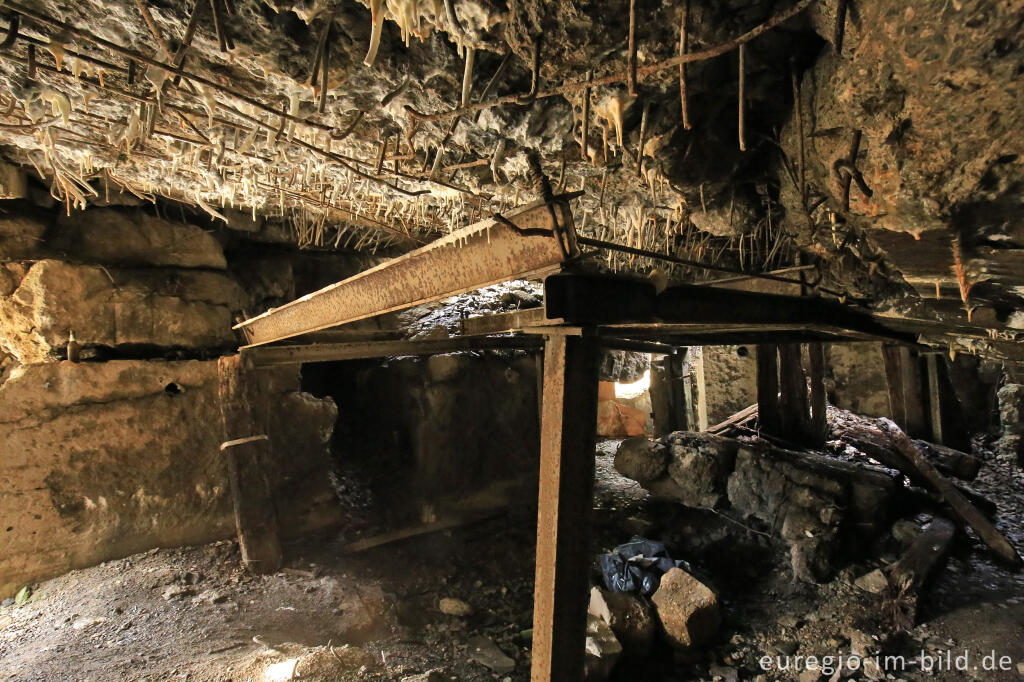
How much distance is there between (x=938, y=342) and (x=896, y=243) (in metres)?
3.23

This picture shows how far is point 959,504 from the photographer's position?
5.36m

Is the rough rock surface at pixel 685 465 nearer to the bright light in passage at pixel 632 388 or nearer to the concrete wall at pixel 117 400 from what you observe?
the concrete wall at pixel 117 400

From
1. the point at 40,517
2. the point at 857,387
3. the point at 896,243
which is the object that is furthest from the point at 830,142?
the point at 857,387

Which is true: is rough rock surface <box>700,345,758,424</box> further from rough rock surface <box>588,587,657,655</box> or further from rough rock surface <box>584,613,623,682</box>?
rough rock surface <box>584,613,623,682</box>

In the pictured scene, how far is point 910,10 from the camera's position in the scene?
128 cm

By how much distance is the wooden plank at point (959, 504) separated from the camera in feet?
15.6

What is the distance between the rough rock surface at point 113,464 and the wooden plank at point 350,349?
99cm

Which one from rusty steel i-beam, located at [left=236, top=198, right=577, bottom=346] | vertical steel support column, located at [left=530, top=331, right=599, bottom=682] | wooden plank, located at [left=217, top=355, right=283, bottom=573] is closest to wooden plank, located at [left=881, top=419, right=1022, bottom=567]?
vertical steel support column, located at [left=530, top=331, right=599, bottom=682]

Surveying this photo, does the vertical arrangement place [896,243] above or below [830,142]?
below

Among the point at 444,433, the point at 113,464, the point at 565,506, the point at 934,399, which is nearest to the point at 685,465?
the point at 444,433

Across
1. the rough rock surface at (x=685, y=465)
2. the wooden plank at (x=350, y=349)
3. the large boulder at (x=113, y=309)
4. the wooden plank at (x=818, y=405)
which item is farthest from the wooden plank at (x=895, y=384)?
the large boulder at (x=113, y=309)

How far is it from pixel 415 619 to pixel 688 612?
2549mm

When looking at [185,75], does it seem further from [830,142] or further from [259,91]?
[830,142]

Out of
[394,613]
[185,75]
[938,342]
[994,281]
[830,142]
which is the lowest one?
[394,613]
